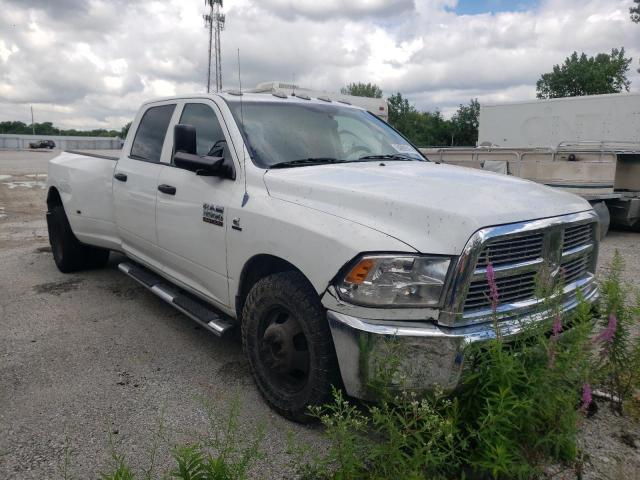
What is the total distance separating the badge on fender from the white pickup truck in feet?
0.04

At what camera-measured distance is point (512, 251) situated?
252 centimetres

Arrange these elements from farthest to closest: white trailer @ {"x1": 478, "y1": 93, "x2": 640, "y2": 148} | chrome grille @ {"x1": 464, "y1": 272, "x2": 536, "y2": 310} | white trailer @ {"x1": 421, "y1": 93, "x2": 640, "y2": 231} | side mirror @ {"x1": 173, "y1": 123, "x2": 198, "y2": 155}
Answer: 1. white trailer @ {"x1": 478, "y1": 93, "x2": 640, "y2": 148}
2. white trailer @ {"x1": 421, "y1": 93, "x2": 640, "y2": 231}
3. side mirror @ {"x1": 173, "y1": 123, "x2": 198, "y2": 155}
4. chrome grille @ {"x1": 464, "y1": 272, "x2": 536, "y2": 310}

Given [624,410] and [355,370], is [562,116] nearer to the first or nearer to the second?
[624,410]

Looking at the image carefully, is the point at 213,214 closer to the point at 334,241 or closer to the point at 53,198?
the point at 334,241

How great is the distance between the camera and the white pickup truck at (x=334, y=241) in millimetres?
2377

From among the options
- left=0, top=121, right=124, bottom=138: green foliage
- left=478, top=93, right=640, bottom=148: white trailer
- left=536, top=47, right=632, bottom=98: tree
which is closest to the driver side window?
left=478, top=93, right=640, bottom=148: white trailer

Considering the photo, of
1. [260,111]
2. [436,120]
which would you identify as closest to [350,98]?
[260,111]

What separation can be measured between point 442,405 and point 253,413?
1194 millimetres

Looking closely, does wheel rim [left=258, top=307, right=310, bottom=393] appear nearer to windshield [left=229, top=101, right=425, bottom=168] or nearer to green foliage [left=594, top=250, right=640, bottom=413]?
windshield [left=229, top=101, right=425, bottom=168]

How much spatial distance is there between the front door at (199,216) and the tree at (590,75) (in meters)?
53.7

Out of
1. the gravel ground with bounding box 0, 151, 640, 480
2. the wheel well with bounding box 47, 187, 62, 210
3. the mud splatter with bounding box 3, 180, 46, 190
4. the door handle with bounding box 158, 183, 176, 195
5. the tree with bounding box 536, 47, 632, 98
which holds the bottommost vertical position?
the gravel ground with bounding box 0, 151, 640, 480

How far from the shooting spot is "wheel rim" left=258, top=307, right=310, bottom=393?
112 inches

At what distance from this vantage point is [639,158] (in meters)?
9.14

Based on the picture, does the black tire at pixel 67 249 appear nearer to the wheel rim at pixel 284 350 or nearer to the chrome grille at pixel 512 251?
the wheel rim at pixel 284 350
